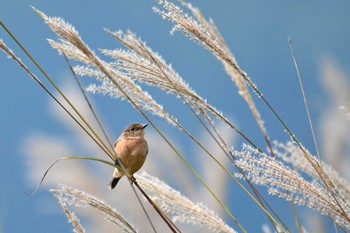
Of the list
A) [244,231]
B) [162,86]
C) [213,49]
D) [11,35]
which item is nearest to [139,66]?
[162,86]

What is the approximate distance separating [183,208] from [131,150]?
Answer: 1.07 meters

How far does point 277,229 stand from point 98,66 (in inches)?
26.7

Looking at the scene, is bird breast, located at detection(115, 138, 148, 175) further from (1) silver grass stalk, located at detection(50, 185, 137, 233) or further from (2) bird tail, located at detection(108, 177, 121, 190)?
(1) silver grass stalk, located at detection(50, 185, 137, 233)

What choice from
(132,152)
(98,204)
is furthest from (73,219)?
(132,152)

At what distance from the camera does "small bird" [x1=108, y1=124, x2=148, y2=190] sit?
2539 mm

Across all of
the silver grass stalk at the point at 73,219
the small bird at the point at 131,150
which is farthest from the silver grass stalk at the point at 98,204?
the small bird at the point at 131,150

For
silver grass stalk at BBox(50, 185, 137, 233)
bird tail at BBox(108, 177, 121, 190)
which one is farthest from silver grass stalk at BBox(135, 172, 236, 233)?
bird tail at BBox(108, 177, 121, 190)

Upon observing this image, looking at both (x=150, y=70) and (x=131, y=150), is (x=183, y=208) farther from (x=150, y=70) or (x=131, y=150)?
(x=131, y=150)

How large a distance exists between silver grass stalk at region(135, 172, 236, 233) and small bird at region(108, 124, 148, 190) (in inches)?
30.6

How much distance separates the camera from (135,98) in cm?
155

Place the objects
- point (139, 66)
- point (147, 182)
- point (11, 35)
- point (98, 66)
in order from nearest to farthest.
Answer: point (11, 35), point (98, 66), point (139, 66), point (147, 182)

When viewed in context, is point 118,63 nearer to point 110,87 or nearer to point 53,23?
point 110,87

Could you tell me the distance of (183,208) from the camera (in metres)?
1.56

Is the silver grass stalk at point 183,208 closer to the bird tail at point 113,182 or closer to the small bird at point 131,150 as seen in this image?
the small bird at point 131,150
